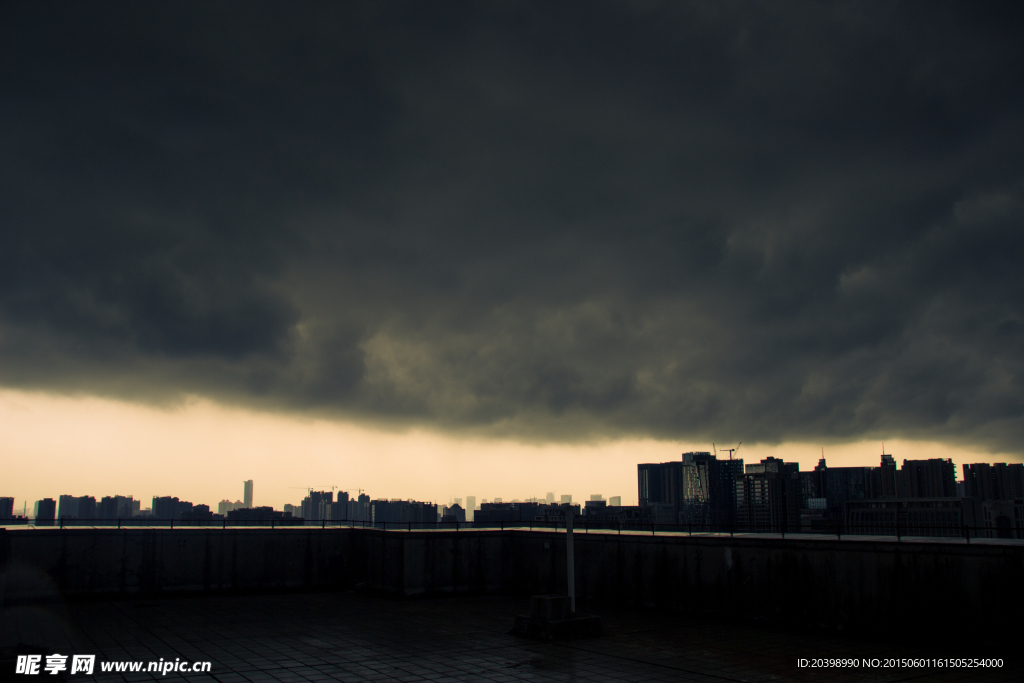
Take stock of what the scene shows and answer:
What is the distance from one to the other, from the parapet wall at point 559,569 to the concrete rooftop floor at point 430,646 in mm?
857

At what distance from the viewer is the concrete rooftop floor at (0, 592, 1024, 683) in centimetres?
1408

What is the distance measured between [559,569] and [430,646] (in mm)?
11361

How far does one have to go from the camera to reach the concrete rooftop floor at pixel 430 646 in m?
Result: 14.1

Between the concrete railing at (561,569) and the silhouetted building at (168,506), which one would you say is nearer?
the concrete railing at (561,569)

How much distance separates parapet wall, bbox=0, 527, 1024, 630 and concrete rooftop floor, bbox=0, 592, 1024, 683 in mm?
857

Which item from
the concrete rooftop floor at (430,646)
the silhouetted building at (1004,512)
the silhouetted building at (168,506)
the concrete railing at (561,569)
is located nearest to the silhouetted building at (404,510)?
the silhouetted building at (168,506)

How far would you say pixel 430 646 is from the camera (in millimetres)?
17391

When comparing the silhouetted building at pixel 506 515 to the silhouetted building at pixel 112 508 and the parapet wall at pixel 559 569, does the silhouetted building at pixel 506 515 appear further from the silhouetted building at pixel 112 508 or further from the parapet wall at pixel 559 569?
the silhouetted building at pixel 112 508

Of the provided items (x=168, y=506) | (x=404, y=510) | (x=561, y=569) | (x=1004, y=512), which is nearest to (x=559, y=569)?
(x=561, y=569)

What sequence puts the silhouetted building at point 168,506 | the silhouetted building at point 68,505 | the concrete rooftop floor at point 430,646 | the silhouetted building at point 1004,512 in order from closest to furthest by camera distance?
the concrete rooftop floor at point 430,646
the silhouetted building at point 68,505
the silhouetted building at point 168,506
the silhouetted building at point 1004,512

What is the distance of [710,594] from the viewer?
22.1 metres

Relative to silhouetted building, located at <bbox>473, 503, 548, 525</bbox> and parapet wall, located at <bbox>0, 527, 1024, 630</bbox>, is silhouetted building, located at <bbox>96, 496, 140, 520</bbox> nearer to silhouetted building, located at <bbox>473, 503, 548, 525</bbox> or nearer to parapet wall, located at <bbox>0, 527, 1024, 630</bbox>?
silhouetted building, located at <bbox>473, 503, 548, 525</bbox>

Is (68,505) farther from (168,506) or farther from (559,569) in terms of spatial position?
(559,569)

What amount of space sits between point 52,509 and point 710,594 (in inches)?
4242
